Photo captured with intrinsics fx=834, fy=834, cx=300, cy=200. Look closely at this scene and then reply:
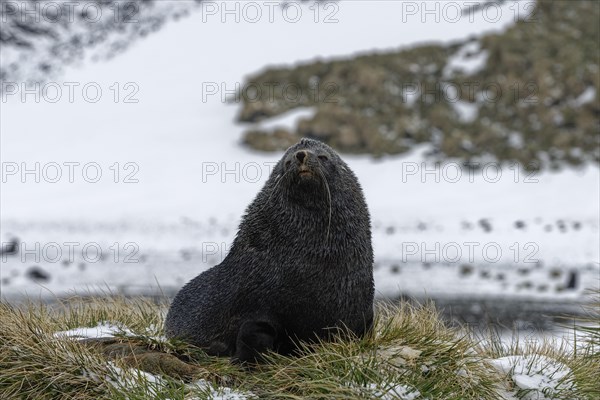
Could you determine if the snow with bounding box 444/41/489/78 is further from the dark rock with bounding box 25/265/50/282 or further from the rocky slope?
the dark rock with bounding box 25/265/50/282

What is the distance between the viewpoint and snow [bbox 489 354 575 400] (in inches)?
249

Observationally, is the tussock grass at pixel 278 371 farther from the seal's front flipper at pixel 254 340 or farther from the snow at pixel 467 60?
the snow at pixel 467 60

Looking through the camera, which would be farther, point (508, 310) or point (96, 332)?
point (508, 310)

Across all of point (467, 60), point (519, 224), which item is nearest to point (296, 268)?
point (519, 224)

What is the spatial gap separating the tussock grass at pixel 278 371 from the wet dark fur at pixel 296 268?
19 centimetres

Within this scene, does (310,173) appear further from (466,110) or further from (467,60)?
(467,60)

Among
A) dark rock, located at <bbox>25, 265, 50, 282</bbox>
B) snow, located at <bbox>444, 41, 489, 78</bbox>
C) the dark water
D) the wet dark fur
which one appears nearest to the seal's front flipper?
the wet dark fur

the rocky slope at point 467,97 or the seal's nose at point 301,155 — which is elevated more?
the rocky slope at point 467,97

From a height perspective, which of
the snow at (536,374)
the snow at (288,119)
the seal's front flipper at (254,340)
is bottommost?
the snow at (536,374)

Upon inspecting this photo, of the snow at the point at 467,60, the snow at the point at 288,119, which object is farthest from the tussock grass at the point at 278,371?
the snow at the point at 467,60

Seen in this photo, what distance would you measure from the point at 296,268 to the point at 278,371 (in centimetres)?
80

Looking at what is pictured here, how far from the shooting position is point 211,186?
4356 centimetres

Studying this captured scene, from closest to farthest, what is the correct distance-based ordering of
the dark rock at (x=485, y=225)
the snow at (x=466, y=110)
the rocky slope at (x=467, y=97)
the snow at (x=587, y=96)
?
the dark rock at (x=485, y=225) < the rocky slope at (x=467, y=97) < the snow at (x=587, y=96) < the snow at (x=466, y=110)

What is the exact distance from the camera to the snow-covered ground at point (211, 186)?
24.5 metres
